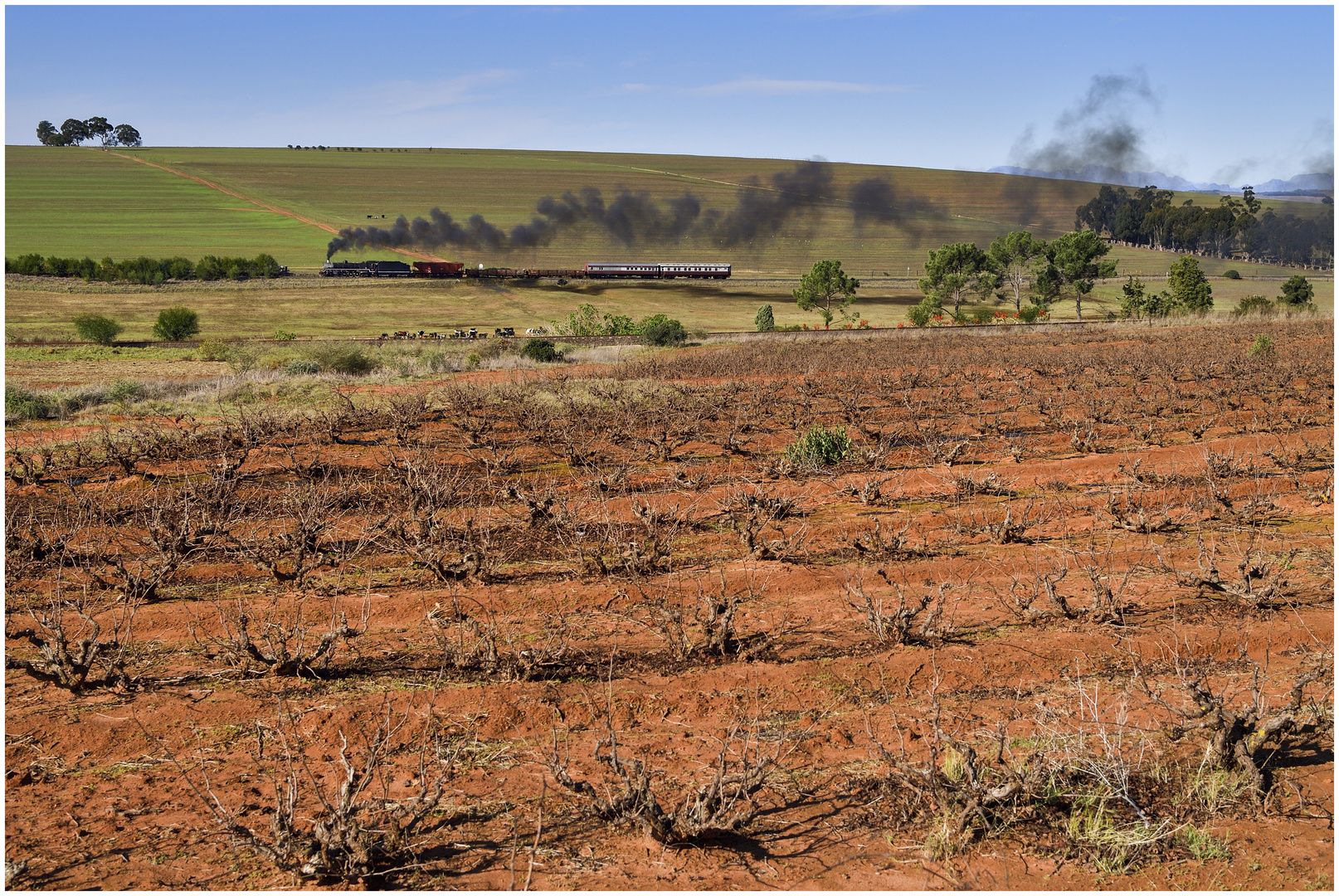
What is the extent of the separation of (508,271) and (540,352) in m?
48.3

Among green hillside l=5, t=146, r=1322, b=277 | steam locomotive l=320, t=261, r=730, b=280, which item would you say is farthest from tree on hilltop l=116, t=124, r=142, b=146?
steam locomotive l=320, t=261, r=730, b=280

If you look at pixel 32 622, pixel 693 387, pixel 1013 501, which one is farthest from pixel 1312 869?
pixel 693 387

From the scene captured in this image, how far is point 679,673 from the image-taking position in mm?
7102

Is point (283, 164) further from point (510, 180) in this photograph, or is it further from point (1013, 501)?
point (1013, 501)

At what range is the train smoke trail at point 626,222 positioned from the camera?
102 metres

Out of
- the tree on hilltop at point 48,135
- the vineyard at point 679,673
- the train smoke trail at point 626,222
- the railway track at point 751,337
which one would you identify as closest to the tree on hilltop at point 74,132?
the tree on hilltop at point 48,135

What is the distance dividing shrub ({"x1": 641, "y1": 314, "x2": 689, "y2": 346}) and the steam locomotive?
4042 centimetres

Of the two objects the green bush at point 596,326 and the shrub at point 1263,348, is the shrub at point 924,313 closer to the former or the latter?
the green bush at point 596,326

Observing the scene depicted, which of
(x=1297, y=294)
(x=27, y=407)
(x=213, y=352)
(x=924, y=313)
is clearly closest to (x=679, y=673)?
(x=27, y=407)

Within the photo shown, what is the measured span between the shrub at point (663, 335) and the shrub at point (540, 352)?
5.80 m

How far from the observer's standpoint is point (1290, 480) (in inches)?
512

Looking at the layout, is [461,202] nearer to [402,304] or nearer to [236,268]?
[236,268]

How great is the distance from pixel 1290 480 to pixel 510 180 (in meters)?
133

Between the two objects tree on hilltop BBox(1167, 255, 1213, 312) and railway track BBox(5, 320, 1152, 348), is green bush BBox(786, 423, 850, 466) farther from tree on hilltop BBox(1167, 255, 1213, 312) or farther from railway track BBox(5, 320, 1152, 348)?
tree on hilltop BBox(1167, 255, 1213, 312)
